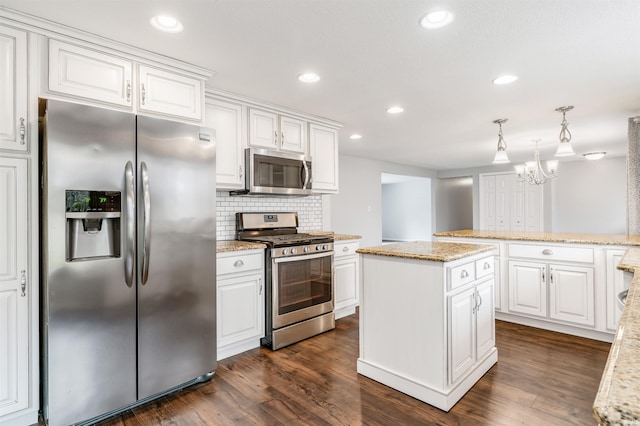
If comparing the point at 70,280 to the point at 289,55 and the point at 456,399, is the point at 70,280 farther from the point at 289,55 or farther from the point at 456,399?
the point at 456,399

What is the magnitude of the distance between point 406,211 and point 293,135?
7836 millimetres

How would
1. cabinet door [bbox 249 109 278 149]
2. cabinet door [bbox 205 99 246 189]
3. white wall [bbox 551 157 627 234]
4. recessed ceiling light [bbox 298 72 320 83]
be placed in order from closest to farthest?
recessed ceiling light [bbox 298 72 320 83] → cabinet door [bbox 205 99 246 189] → cabinet door [bbox 249 109 278 149] → white wall [bbox 551 157 627 234]

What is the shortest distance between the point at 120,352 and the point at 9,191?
3.41 feet

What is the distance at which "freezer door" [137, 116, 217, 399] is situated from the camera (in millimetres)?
1998

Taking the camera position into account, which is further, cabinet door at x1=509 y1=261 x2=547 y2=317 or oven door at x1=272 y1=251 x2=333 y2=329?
cabinet door at x1=509 y1=261 x2=547 y2=317

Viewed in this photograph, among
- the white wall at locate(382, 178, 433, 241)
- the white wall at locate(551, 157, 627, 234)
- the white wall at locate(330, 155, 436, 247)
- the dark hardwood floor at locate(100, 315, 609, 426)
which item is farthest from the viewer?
the white wall at locate(382, 178, 433, 241)

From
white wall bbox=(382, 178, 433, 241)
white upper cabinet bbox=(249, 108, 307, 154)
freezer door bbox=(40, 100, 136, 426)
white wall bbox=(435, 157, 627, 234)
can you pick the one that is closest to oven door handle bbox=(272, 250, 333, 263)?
white upper cabinet bbox=(249, 108, 307, 154)

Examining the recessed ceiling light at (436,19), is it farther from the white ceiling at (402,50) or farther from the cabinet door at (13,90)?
the cabinet door at (13,90)

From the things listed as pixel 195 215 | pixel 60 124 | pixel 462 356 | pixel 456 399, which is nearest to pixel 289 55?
pixel 195 215

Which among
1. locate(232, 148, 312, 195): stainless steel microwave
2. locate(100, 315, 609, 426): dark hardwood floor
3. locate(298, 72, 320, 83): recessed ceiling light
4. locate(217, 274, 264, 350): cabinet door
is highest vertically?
locate(298, 72, 320, 83): recessed ceiling light

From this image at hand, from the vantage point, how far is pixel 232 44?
2105 mm

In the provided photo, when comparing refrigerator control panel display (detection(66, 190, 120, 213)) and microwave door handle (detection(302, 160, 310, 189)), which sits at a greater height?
microwave door handle (detection(302, 160, 310, 189))

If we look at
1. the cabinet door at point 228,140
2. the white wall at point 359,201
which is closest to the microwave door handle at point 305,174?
the cabinet door at point 228,140

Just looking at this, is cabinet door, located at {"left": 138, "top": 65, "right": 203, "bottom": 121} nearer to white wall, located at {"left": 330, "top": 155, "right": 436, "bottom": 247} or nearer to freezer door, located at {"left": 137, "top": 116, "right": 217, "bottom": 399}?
freezer door, located at {"left": 137, "top": 116, "right": 217, "bottom": 399}
